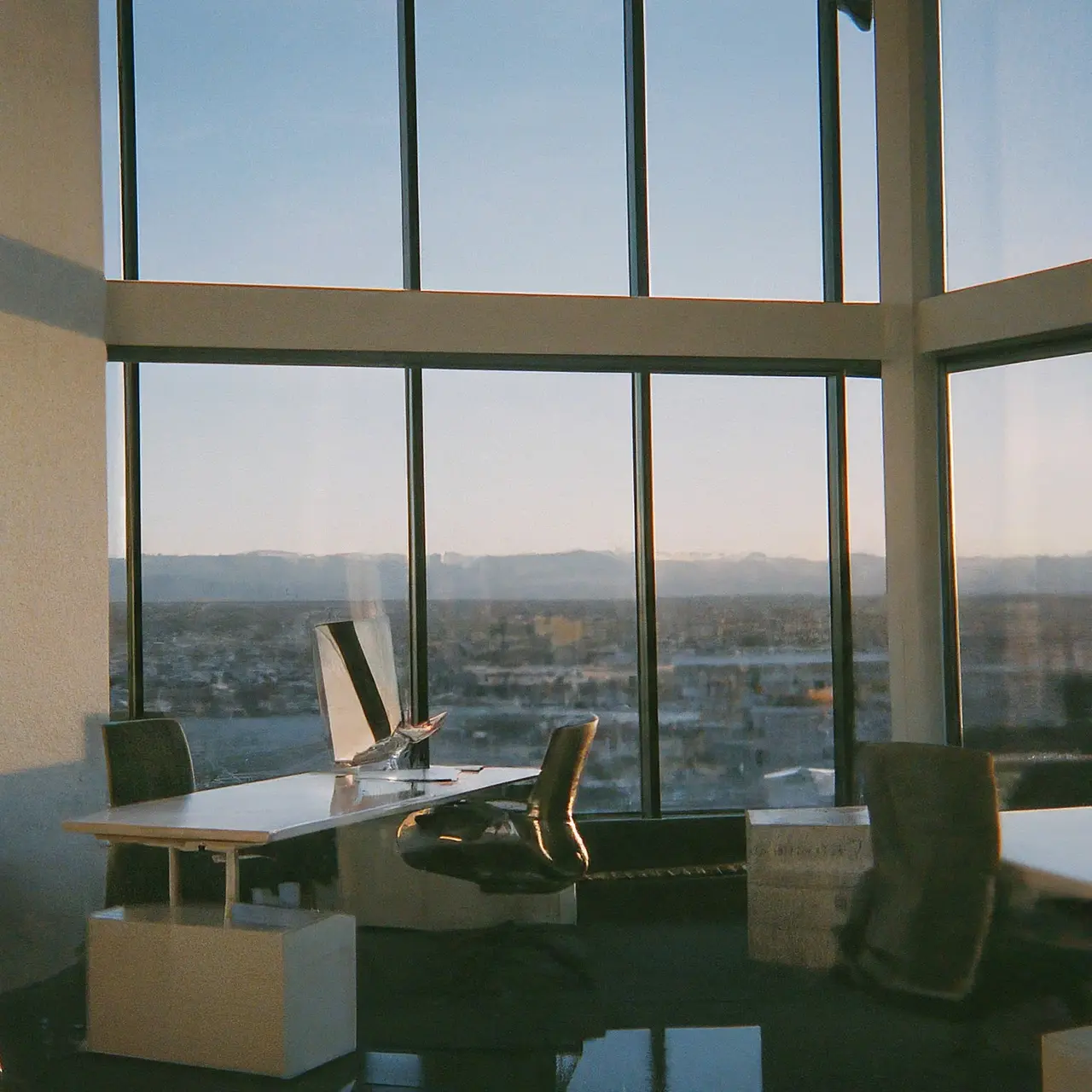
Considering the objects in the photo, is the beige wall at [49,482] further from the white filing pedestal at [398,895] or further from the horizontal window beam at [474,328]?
the white filing pedestal at [398,895]

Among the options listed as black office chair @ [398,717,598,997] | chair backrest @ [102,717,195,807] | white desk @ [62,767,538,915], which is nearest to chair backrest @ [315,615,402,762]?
white desk @ [62,767,538,915]

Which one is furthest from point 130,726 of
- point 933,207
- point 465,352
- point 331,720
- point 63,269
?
point 933,207

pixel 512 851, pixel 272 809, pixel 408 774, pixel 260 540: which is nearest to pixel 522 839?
pixel 512 851

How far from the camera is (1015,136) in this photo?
6.17 meters

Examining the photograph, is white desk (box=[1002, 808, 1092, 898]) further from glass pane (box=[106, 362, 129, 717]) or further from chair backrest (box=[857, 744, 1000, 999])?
glass pane (box=[106, 362, 129, 717])

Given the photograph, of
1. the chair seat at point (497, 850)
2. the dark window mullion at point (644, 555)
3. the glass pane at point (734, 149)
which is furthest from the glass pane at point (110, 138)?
the chair seat at point (497, 850)

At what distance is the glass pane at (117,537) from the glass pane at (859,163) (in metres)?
3.63

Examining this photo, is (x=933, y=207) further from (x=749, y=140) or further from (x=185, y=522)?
(x=185, y=522)

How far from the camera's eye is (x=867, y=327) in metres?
6.56

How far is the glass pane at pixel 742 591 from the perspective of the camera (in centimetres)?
651

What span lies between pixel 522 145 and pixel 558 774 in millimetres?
3282

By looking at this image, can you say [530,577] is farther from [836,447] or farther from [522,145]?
[522,145]

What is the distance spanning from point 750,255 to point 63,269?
10.8 ft

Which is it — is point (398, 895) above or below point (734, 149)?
below
